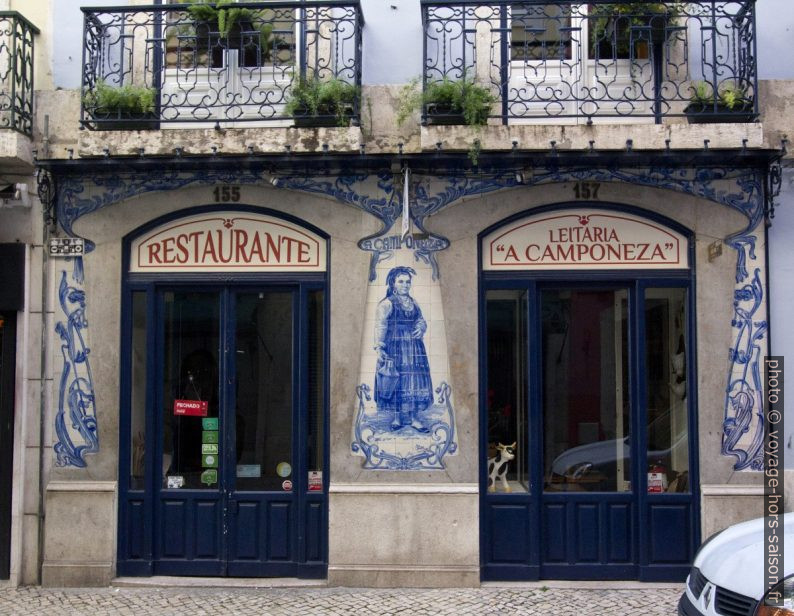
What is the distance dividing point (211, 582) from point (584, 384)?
423 centimetres

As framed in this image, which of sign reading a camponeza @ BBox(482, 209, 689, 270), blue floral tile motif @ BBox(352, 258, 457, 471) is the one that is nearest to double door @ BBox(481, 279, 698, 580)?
sign reading a camponeza @ BBox(482, 209, 689, 270)

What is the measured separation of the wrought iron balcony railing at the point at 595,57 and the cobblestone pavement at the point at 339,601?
4572mm

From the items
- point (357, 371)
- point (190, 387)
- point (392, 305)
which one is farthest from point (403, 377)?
point (190, 387)

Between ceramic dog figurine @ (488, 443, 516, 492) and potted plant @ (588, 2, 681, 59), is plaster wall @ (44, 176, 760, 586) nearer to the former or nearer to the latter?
ceramic dog figurine @ (488, 443, 516, 492)

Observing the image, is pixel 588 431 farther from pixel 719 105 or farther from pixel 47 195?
pixel 47 195

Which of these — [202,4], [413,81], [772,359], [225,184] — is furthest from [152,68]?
[772,359]

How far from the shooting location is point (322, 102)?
8086 millimetres

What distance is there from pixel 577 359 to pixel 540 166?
1.99 metres

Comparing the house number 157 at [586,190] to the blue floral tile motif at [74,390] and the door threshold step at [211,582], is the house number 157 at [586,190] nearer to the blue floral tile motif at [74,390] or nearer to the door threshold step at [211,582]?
the door threshold step at [211,582]

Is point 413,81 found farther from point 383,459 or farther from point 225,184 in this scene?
point 383,459

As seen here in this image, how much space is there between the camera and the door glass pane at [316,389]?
8.35 m

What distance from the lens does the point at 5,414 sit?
8391 mm

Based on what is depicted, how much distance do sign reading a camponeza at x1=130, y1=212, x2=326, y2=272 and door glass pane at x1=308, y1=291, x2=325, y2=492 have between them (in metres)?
0.45

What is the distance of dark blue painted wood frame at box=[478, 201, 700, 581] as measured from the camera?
26.8ft
